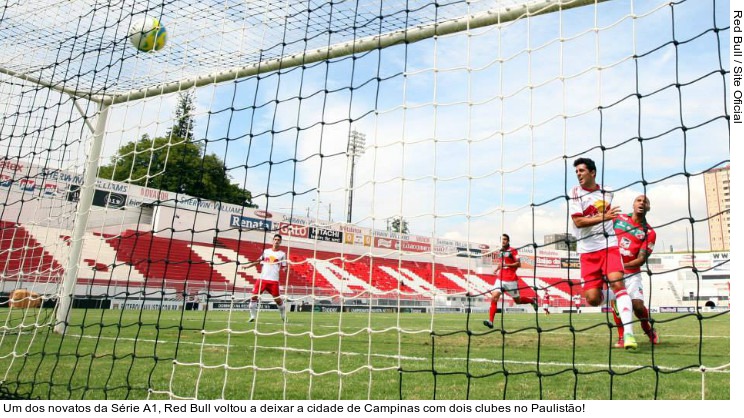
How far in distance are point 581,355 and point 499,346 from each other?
1022 mm

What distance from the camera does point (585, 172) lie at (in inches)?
198

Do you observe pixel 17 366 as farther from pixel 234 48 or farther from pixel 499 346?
pixel 499 346

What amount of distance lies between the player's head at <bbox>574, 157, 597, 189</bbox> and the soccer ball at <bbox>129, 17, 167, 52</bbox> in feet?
15.1

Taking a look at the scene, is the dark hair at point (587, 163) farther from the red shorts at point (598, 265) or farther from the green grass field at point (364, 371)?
the green grass field at point (364, 371)

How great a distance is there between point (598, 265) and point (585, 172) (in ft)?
3.39

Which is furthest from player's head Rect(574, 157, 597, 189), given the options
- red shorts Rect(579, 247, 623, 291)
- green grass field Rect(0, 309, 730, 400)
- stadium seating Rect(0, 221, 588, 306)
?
stadium seating Rect(0, 221, 588, 306)

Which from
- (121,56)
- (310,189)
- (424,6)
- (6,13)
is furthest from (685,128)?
(6,13)

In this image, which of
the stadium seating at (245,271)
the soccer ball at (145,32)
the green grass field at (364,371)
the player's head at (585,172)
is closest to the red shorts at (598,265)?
the player's head at (585,172)

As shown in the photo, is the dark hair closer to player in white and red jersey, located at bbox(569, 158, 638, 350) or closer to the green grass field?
player in white and red jersey, located at bbox(569, 158, 638, 350)

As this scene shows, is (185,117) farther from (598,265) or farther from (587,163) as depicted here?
(598,265)

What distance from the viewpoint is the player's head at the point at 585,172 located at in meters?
5.04

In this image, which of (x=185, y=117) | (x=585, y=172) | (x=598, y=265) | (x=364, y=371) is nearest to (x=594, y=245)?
(x=598, y=265)

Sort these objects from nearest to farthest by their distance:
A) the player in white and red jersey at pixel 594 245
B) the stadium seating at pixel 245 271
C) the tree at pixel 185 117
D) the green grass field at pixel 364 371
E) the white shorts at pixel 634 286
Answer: the green grass field at pixel 364 371 → the player in white and red jersey at pixel 594 245 → the tree at pixel 185 117 → the white shorts at pixel 634 286 → the stadium seating at pixel 245 271

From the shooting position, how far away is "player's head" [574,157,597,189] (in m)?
5.04
